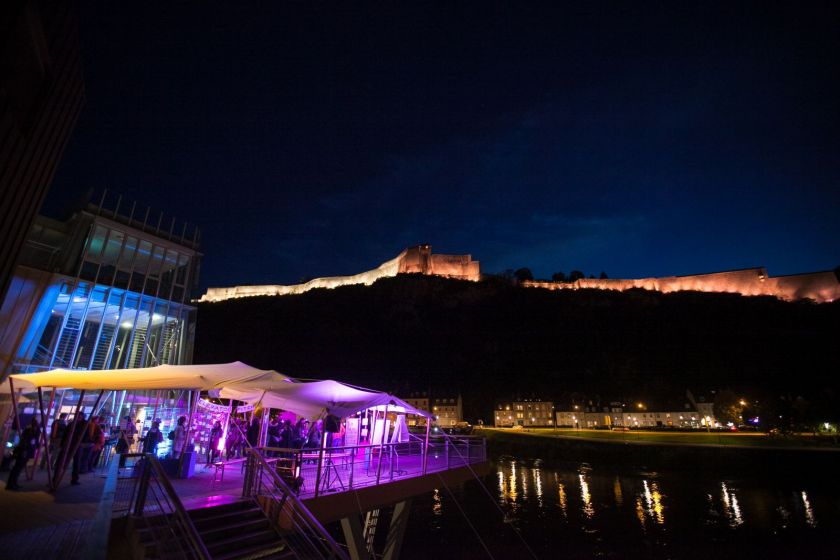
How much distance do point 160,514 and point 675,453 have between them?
4729cm

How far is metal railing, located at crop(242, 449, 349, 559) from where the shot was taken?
6.26 meters

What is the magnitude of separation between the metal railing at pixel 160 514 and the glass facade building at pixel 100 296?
12784 millimetres

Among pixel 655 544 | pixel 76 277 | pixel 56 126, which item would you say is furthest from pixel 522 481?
pixel 56 126

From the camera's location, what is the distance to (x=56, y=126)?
6.17m

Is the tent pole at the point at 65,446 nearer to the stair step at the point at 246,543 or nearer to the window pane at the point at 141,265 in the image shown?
the stair step at the point at 246,543

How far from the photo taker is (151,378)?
9102 millimetres

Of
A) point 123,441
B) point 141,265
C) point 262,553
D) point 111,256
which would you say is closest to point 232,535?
point 262,553

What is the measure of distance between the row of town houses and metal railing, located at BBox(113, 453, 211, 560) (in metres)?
73.0

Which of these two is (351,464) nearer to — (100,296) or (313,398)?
(313,398)

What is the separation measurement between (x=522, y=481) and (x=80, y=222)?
36.1 metres

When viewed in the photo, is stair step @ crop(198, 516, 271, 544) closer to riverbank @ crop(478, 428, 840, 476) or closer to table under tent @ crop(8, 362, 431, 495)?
table under tent @ crop(8, 362, 431, 495)

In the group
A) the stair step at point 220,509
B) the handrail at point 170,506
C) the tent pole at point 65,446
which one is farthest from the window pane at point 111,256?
the stair step at point 220,509

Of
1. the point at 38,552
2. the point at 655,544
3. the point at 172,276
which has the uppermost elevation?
the point at 172,276

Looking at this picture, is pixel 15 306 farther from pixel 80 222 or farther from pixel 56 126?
pixel 56 126
